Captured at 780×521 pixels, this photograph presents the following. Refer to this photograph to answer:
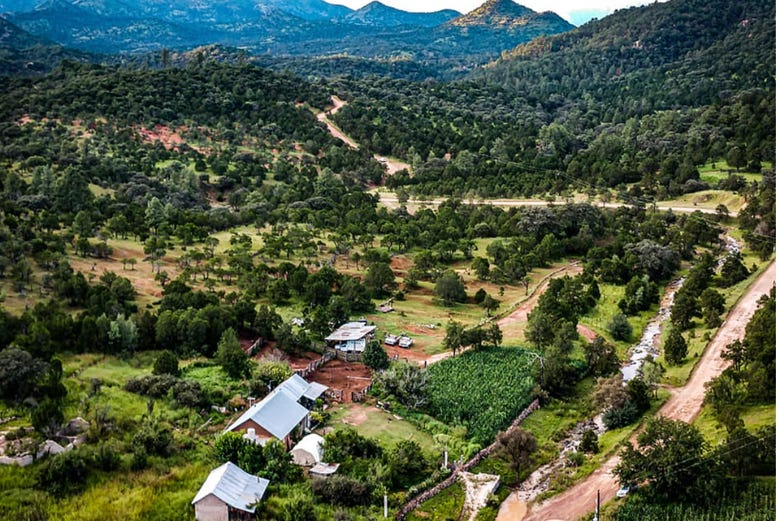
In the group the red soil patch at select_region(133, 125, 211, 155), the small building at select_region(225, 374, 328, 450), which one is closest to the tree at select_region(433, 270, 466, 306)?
the small building at select_region(225, 374, 328, 450)

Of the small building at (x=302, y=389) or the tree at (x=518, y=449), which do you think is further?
Answer: the small building at (x=302, y=389)

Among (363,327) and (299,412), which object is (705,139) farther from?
(299,412)

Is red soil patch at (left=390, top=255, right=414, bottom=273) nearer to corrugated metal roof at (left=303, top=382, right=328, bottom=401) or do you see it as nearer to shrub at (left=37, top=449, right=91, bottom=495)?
corrugated metal roof at (left=303, top=382, right=328, bottom=401)

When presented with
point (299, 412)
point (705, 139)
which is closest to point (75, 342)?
point (299, 412)

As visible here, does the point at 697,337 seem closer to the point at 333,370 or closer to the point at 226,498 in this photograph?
the point at 333,370

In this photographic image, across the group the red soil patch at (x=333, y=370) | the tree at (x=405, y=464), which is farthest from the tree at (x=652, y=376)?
the red soil patch at (x=333, y=370)

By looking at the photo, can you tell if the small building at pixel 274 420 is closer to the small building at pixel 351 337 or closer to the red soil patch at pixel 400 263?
the small building at pixel 351 337

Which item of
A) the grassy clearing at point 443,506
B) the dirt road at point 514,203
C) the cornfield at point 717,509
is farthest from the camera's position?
the dirt road at point 514,203
